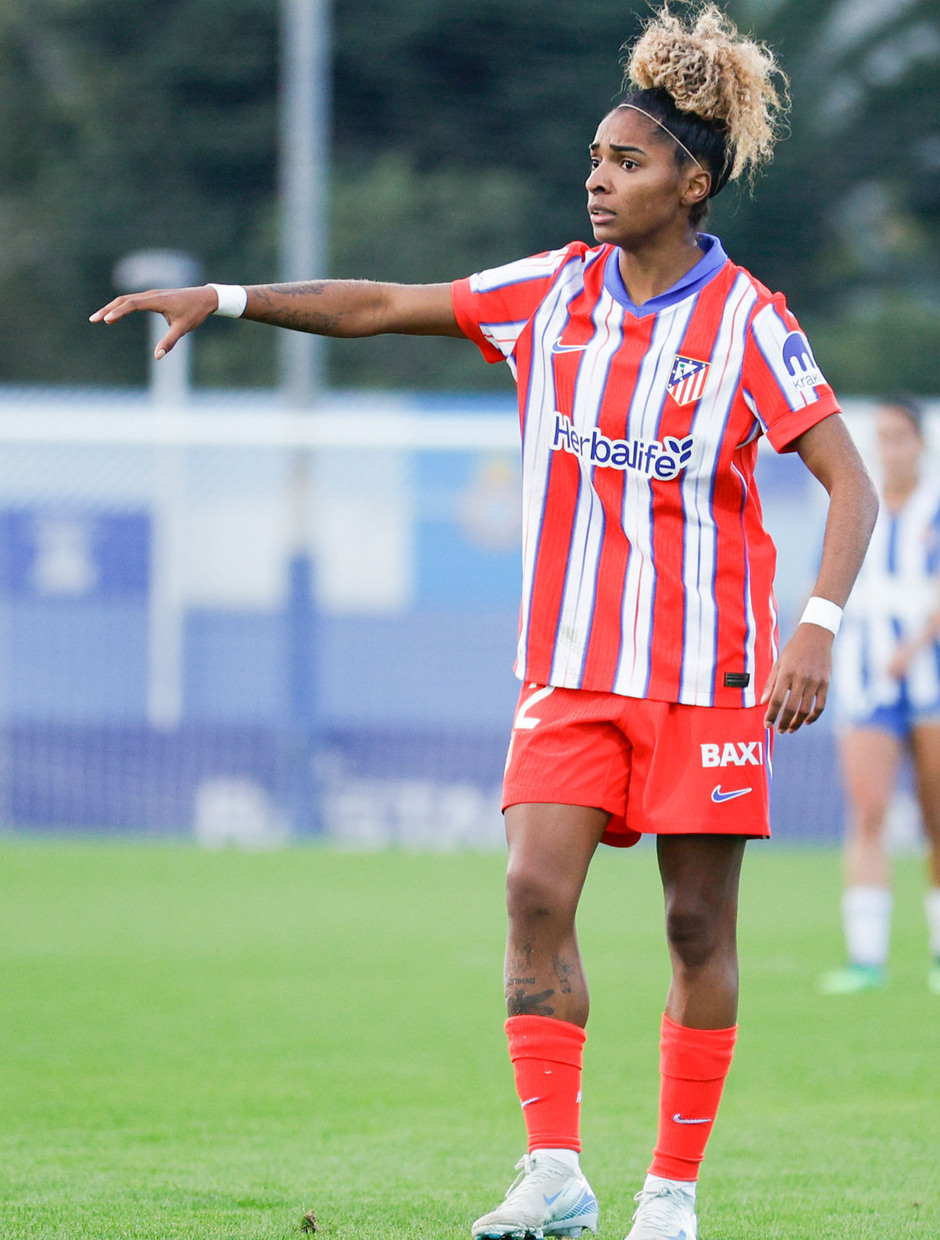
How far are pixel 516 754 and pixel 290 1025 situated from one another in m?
2.92

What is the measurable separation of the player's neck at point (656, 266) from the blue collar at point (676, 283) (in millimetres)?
15

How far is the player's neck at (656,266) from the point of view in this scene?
3803 millimetres

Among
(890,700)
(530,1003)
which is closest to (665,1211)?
(530,1003)

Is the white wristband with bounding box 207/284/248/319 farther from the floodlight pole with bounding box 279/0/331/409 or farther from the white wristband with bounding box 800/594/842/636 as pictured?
the floodlight pole with bounding box 279/0/331/409

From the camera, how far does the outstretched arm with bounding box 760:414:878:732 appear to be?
347cm

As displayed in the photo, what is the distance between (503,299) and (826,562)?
0.86m

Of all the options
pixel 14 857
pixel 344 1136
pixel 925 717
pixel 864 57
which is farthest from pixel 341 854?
pixel 864 57

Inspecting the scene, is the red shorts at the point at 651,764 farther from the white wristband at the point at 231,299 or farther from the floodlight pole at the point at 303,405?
the floodlight pole at the point at 303,405

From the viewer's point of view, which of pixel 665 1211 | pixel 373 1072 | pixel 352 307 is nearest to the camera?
pixel 665 1211

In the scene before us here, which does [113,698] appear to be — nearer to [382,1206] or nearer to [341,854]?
[341,854]

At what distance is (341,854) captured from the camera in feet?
41.4

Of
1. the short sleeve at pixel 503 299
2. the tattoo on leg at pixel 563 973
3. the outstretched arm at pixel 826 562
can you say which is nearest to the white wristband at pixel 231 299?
the short sleeve at pixel 503 299

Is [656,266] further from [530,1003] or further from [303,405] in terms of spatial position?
[303,405]

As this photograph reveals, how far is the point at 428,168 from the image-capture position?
97.6ft
